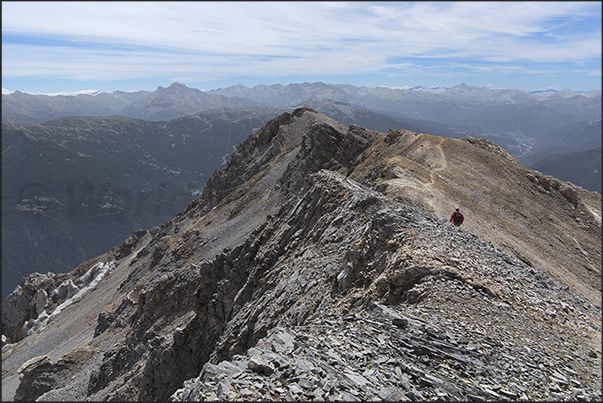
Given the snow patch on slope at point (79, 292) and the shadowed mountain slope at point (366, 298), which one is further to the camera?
the snow patch on slope at point (79, 292)

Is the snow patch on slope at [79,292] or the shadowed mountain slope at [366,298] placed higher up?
the shadowed mountain slope at [366,298]

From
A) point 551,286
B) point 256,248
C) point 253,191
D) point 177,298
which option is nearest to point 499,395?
point 551,286

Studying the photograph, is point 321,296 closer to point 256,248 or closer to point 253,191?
point 256,248

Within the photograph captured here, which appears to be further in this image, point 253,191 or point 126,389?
point 253,191

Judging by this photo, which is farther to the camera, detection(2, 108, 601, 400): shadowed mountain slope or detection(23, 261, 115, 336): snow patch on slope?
detection(23, 261, 115, 336): snow patch on slope

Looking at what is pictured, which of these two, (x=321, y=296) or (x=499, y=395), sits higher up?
(x=499, y=395)

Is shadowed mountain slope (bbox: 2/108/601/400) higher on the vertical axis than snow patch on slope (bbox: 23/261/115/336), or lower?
higher

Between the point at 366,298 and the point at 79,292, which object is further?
the point at 79,292

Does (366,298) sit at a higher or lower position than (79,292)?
higher
